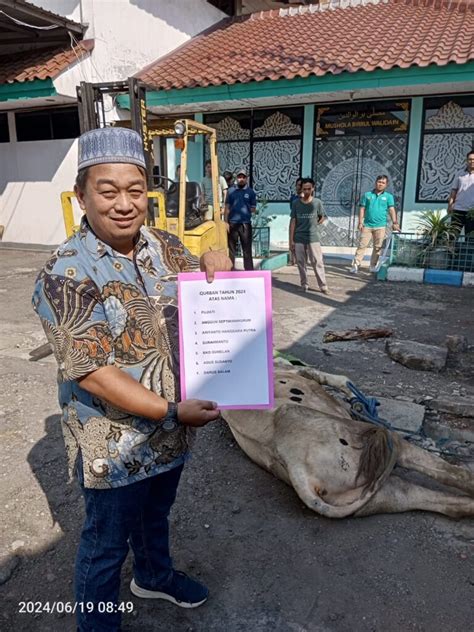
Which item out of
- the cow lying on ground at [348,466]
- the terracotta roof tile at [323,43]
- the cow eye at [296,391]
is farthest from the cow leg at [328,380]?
the terracotta roof tile at [323,43]

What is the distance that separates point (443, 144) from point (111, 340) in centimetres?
1088

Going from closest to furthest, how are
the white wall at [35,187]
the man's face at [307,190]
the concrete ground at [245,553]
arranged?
the concrete ground at [245,553], the man's face at [307,190], the white wall at [35,187]

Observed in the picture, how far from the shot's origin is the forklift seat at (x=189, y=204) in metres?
8.01

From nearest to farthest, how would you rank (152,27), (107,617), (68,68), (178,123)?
(107,617), (178,123), (68,68), (152,27)

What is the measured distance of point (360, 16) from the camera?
41.4 ft

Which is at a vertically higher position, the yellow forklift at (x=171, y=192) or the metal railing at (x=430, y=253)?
the yellow forklift at (x=171, y=192)

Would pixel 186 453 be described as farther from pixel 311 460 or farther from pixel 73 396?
pixel 311 460

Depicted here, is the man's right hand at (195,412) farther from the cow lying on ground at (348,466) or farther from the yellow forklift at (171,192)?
the yellow forklift at (171,192)

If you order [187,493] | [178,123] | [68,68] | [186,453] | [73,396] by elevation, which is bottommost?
[187,493]

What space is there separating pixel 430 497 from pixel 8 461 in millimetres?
2482

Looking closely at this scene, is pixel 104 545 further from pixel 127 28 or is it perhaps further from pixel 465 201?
pixel 127 28

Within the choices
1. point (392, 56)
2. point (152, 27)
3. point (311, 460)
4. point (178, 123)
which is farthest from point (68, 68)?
point (311, 460)

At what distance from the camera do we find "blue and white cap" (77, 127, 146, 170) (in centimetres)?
141

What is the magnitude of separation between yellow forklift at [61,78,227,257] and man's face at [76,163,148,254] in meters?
4.49
